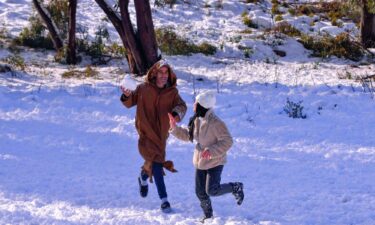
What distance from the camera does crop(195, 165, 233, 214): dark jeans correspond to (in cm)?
526

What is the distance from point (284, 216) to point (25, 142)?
Result: 4536mm

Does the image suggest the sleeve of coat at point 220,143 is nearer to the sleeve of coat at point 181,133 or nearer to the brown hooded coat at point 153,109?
the sleeve of coat at point 181,133

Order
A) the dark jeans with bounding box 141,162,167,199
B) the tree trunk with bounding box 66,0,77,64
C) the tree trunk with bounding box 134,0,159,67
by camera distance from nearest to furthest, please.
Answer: the dark jeans with bounding box 141,162,167,199 < the tree trunk with bounding box 134,0,159,67 < the tree trunk with bounding box 66,0,77,64

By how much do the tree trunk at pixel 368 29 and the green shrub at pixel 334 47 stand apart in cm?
45

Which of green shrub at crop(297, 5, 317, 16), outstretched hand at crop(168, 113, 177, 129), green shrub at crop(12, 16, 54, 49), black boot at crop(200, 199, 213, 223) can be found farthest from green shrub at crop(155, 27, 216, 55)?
black boot at crop(200, 199, 213, 223)

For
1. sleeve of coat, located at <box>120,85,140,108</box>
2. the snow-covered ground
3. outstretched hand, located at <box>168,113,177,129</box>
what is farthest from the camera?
the snow-covered ground

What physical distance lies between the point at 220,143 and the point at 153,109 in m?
0.89

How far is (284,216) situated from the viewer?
569cm

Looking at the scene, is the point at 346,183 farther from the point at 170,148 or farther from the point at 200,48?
the point at 200,48

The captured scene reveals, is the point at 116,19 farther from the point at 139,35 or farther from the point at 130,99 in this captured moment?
the point at 130,99

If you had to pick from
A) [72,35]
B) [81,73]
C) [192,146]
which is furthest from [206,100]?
[72,35]

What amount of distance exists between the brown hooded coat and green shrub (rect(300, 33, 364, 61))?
9.02 metres

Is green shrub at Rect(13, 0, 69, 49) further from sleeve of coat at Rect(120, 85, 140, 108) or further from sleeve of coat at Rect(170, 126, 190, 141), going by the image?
sleeve of coat at Rect(170, 126, 190, 141)

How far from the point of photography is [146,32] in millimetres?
11672
